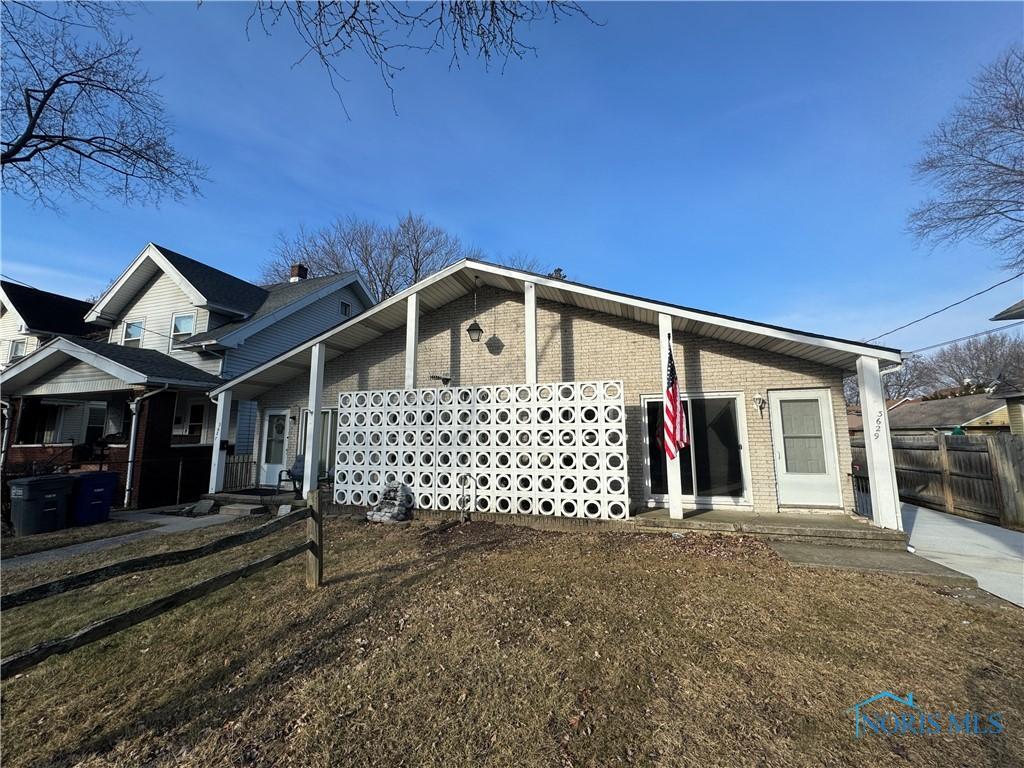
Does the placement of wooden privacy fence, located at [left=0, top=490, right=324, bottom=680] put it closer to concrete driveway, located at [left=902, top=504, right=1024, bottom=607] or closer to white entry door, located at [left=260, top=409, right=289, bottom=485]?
concrete driveway, located at [left=902, top=504, right=1024, bottom=607]

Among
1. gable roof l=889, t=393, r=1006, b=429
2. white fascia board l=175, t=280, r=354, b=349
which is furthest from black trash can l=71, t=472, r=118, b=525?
gable roof l=889, t=393, r=1006, b=429

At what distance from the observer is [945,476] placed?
9297 millimetres

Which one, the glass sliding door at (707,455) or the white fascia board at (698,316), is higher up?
the white fascia board at (698,316)

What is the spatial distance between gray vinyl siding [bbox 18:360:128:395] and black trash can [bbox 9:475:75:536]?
395cm

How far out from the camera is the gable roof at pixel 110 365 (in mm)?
10570

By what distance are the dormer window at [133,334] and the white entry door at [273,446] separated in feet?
24.1

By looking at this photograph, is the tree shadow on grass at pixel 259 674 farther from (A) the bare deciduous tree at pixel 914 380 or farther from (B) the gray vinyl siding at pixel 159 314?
(A) the bare deciduous tree at pixel 914 380

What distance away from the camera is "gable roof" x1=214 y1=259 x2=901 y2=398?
6883 mm

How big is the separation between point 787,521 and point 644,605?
13.5 feet

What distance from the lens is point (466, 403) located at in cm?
837

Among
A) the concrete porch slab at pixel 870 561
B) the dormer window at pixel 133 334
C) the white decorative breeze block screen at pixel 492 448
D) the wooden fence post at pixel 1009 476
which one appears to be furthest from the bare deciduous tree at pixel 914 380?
the dormer window at pixel 133 334

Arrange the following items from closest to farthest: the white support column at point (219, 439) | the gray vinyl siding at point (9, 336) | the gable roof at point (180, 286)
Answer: the white support column at point (219, 439)
the gable roof at point (180, 286)
the gray vinyl siding at point (9, 336)

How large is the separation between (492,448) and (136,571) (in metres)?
5.65

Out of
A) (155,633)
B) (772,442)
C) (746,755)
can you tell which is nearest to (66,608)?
(155,633)
